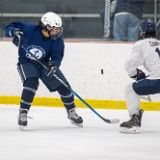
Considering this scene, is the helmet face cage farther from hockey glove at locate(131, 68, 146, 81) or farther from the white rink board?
the white rink board

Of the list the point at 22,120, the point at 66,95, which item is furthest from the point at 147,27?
the point at 22,120

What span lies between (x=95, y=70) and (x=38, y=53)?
73.9 inches

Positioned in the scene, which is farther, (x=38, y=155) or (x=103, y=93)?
(x=103, y=93)

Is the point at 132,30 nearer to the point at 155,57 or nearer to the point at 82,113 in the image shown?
the point at 82,113

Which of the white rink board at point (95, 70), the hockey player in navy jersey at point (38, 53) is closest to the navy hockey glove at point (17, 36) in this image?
the hockey player in navy jersey at point (38, 53)

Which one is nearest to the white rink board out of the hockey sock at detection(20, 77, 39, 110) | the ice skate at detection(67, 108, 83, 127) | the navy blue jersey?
the ice skate at detection(67, 108, 83, 127)

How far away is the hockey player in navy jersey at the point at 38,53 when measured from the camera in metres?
5.35

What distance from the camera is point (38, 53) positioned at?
18.0 ft

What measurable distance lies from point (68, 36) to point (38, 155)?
11.9ft

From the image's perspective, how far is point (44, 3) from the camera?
7.58 meters

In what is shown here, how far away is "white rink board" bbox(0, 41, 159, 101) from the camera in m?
7.25

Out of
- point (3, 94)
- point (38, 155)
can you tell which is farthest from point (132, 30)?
point (38, 155)

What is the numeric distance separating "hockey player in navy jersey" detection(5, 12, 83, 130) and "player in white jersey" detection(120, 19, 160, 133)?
552mm

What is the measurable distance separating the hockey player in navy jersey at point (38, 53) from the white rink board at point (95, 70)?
1675mm
